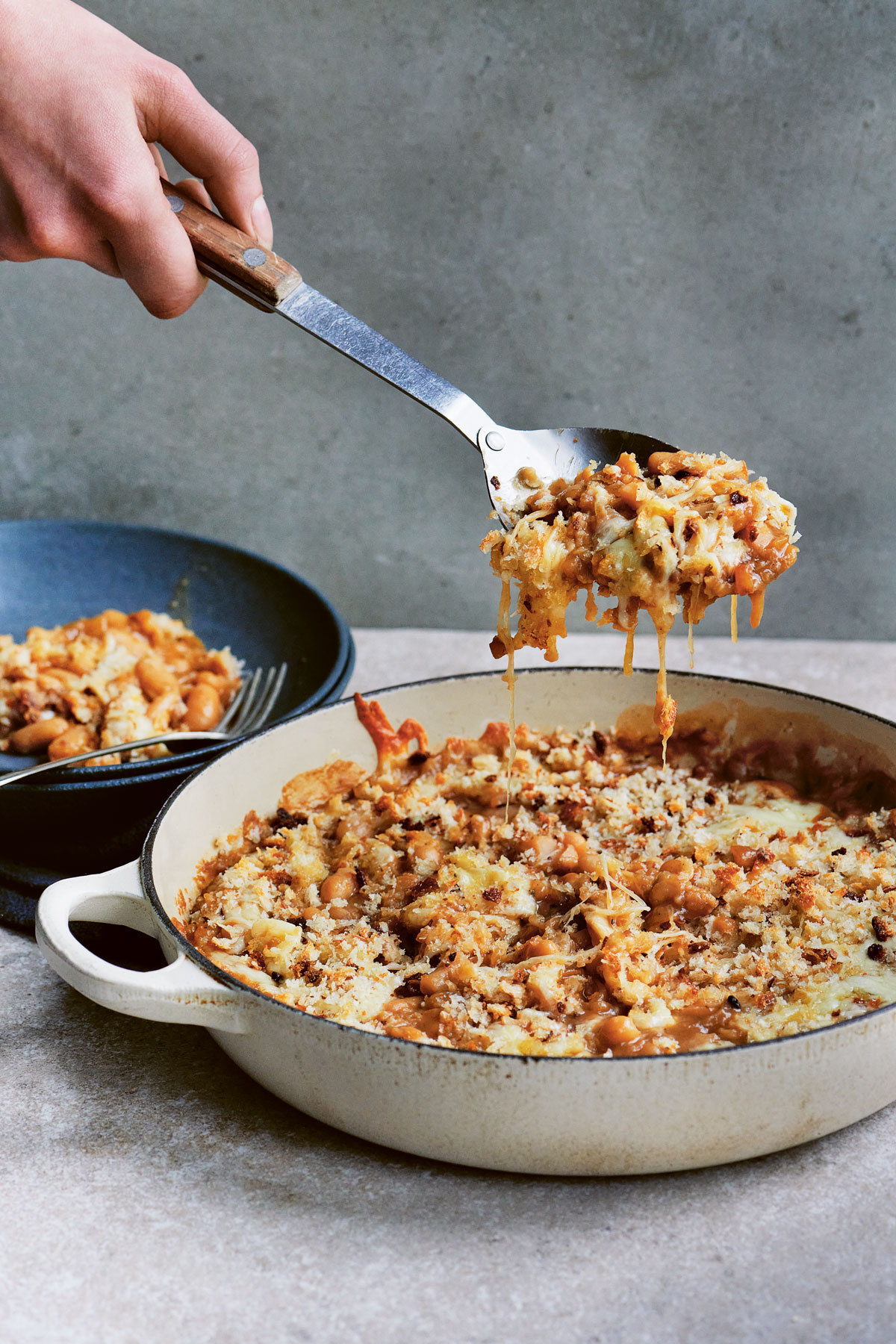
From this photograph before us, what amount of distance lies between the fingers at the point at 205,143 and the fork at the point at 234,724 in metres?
0.82

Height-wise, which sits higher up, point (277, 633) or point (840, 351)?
point (840, 351)

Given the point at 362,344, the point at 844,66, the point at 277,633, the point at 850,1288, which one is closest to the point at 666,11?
the point at 844,66

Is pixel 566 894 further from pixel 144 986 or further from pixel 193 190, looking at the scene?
pixel 193 190

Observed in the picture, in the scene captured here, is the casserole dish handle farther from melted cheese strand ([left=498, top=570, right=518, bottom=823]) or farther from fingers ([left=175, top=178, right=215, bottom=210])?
fingers ([left=175, top=178, right=215, bottom=210])

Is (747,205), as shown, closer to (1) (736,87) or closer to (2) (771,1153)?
(1) (736,87)

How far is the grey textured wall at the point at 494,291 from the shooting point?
264 cm

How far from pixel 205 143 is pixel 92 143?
0.22 meters

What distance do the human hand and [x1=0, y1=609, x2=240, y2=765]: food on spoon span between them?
2.45ft

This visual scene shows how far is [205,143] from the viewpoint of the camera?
5.96ft

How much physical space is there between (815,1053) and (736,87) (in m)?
2.20

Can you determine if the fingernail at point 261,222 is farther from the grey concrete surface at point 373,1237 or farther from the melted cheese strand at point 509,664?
the grey concrete surface at point 373,1237

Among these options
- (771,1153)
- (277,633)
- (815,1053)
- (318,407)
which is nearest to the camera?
(815,1053)

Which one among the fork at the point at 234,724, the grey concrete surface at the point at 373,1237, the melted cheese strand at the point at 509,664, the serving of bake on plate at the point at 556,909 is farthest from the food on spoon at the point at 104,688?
the grey concrete surface at the point at 373,1237

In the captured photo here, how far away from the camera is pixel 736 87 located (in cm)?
265
